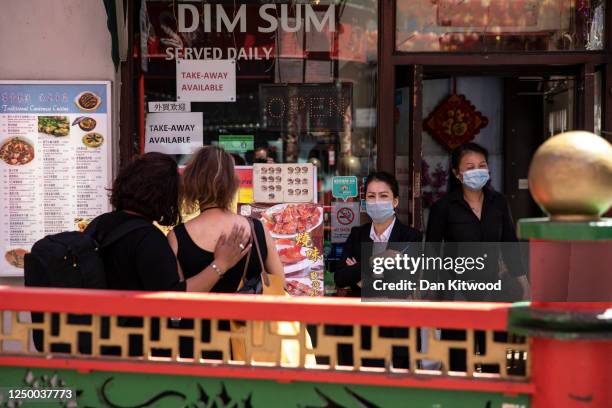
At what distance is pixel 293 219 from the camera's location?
5.99 meters

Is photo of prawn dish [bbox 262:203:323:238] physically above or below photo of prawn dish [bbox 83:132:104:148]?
below

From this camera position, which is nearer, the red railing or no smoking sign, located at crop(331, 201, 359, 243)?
the red railing

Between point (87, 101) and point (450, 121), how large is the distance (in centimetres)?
449

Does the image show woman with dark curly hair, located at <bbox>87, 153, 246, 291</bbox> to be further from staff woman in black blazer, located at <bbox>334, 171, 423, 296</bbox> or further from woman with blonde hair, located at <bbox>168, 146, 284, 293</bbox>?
staff woman in black blazer, located at <bbox>334, 171, 423, 296</bbox>

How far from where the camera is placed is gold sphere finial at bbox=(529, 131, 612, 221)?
2.03 m

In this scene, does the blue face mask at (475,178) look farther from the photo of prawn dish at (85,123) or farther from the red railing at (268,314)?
the red railing at (268,314)

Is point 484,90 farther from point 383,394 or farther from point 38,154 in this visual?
point 383,394

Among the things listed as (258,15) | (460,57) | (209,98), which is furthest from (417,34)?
(209,98)

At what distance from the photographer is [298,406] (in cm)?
239

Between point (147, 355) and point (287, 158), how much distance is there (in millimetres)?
3687

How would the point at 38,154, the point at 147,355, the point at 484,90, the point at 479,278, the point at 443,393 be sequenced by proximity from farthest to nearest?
the point at 484,90, the point at 38,154, the point at 479,278, the point at 147,355, the point at 443,393

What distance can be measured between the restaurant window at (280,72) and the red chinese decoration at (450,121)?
2.90 m
